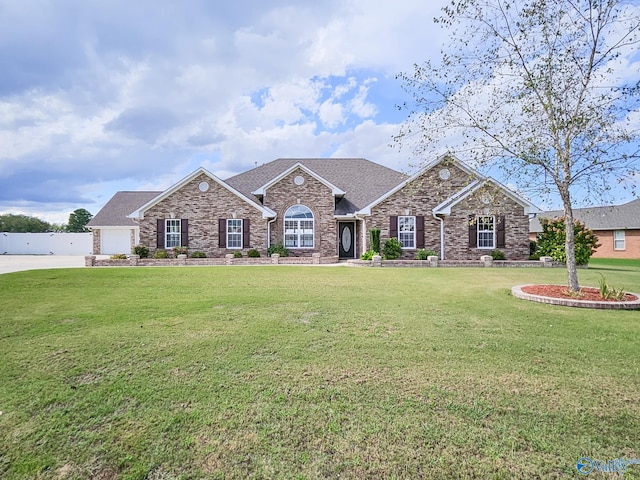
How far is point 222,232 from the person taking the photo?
67.1 ft

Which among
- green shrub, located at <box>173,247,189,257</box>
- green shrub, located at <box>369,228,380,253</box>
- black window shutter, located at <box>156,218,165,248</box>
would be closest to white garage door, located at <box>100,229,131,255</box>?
black window shutter, located at <box>156,218,165,248</box>

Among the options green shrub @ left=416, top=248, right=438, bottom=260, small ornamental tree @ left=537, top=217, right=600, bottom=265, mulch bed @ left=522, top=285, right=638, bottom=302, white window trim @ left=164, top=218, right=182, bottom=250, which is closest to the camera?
mulch bed @ left=522, top=285, right=638, bottom=302

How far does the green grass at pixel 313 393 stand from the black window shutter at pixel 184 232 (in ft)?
44.9

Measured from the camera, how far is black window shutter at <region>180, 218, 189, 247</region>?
2042 centimetres

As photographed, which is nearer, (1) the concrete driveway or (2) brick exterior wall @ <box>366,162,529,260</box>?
(1) the concrete driveway

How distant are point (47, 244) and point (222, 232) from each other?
902 inches

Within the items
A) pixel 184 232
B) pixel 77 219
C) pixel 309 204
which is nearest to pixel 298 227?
pixel 309 204

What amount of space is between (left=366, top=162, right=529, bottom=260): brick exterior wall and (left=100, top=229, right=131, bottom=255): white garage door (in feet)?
69.3

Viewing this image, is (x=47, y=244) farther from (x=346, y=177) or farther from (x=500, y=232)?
(x=500, y=232)

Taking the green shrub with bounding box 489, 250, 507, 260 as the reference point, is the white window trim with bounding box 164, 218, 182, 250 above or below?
above

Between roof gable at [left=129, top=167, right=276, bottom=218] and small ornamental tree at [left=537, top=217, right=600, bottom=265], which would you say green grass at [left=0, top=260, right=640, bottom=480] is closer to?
small ornamental tree at [left=537, top=217, right=600, bottom=265]

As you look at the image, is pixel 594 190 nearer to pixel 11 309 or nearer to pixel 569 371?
pixel 569 371

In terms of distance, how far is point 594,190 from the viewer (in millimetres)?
9234

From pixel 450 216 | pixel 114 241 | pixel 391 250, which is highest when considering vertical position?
pixel 450 216
